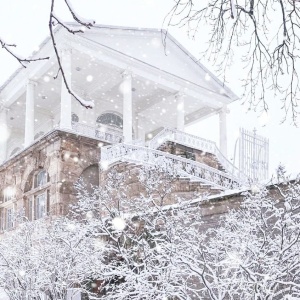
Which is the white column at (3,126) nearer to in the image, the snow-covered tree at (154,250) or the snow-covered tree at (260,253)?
the snow-covered tree at (154,250)

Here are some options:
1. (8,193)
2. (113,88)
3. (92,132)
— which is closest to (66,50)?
(92,132)

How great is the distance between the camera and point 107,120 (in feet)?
95.1

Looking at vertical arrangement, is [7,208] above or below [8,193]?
below

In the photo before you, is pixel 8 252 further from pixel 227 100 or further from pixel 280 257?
pixel 227 100

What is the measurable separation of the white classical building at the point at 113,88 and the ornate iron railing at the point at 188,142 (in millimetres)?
2015

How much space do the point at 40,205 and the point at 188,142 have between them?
6.68 metres

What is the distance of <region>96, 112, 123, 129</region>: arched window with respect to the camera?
1135 inches

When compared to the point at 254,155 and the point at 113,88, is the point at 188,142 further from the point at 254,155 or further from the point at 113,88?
the point at 113,88

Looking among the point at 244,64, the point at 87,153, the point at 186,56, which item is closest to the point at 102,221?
the point at 244,64

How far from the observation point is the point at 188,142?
21.6m

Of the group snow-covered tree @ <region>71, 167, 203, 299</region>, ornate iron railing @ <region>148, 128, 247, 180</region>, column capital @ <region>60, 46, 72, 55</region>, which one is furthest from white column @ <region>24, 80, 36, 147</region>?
snow-covered tree @ <region>71, 167, 203, 299</region>

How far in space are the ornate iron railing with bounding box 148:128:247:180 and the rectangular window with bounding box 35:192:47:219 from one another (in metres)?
5.18

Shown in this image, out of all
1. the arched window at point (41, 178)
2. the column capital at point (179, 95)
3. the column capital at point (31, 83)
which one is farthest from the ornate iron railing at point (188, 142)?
the column capital at point (31, 83)

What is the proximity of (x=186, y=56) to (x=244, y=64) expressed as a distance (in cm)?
2197
